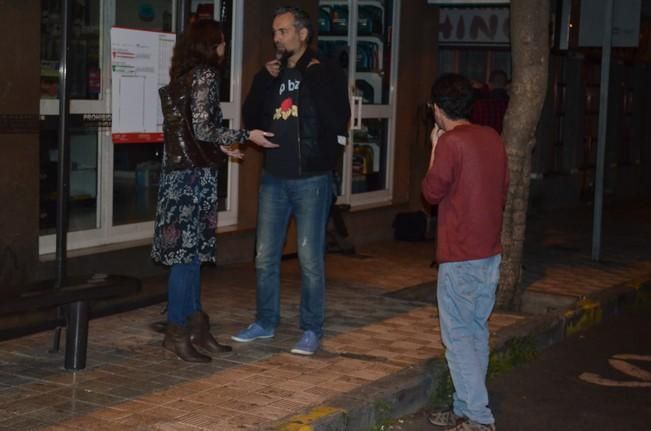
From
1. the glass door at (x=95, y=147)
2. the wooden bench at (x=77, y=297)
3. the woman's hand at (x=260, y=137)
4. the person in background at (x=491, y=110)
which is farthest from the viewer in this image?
the person in background at (x=491, y=110)

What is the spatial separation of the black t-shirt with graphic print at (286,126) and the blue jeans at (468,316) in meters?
1.42

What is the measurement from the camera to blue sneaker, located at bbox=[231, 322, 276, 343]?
763 cm

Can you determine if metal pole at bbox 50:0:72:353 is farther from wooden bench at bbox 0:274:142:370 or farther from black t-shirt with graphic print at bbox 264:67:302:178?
black t-shirt with graphic print at bbox 264:67:302:178

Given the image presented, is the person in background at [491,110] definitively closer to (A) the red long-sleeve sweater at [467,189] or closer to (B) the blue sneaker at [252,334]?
(B) the blue sneaker at [252,334]

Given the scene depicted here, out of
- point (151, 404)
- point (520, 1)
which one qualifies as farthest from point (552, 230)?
point (151, 404)

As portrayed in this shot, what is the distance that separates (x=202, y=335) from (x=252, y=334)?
52 cm

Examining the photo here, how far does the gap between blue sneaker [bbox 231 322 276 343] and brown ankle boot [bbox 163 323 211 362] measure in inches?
22.4

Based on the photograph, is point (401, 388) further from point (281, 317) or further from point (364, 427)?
point (281, 317)

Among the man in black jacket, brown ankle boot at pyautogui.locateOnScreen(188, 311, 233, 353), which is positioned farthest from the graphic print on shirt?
brown ankle boot at pyautogui.locateOnScreen(188, 311, 233, 353)

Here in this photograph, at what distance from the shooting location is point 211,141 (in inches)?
268

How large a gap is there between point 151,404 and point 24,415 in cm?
64

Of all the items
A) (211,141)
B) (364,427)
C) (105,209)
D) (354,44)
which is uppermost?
(354,44)

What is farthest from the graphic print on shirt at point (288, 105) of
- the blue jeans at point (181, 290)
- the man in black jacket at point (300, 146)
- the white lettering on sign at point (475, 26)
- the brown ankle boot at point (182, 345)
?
the white lettering on sign at point (475, 26)

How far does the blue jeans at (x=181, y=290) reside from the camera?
22.9 feet
